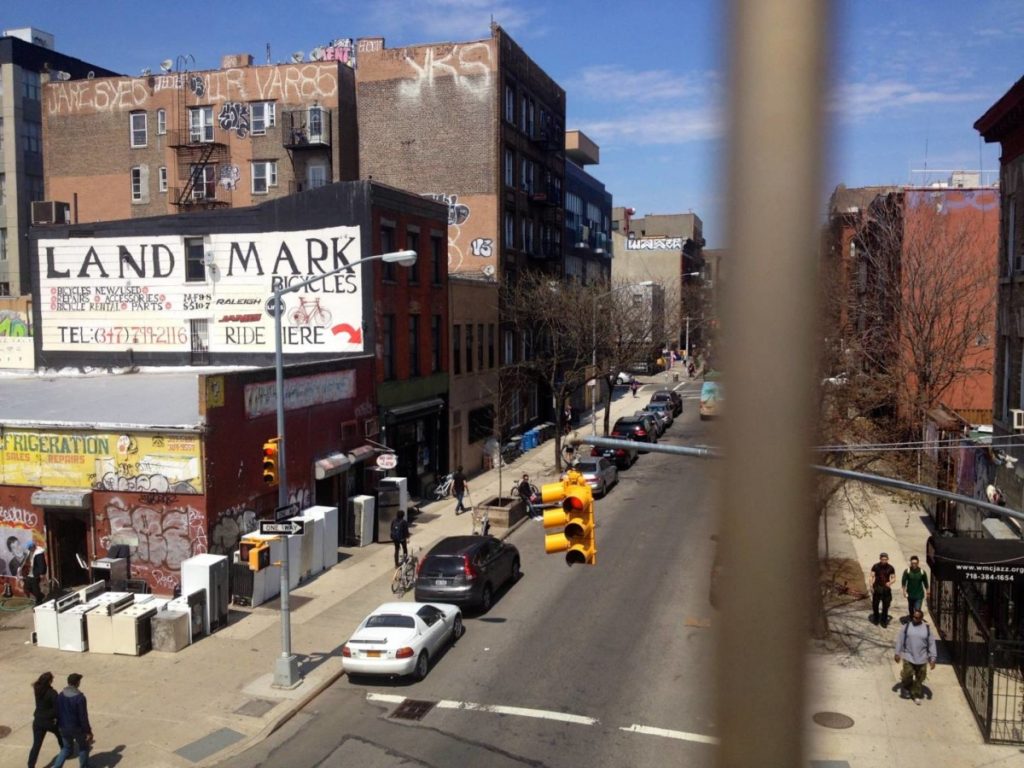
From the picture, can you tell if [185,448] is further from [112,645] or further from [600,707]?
[600,707]

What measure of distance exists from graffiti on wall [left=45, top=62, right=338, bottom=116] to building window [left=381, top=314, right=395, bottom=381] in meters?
20.5

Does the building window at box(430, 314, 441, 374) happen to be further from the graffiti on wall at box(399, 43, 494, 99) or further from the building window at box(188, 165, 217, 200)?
the building window at box(188, 165, 217, 200)

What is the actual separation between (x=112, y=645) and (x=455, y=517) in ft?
47.4

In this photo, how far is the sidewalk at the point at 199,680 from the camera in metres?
13.6

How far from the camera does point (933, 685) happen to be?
51.5 ft

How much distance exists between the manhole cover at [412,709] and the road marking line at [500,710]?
0.45 ft

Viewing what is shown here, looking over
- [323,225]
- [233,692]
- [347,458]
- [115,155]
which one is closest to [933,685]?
[233,692]

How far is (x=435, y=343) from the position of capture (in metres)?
36.1

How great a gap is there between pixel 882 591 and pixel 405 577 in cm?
1087

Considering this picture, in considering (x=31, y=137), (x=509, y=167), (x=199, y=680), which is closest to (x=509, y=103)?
(x=509, y=167)

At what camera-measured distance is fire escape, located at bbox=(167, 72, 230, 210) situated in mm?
49000

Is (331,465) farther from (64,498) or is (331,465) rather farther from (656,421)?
(656,421)

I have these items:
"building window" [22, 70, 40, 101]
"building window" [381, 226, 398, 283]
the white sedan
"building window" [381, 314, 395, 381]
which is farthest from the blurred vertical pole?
"building window" [22, 70, 40, 101]

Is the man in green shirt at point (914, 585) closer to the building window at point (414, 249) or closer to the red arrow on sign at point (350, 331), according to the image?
the red arrow on sign at point (350, 331)
